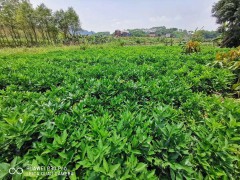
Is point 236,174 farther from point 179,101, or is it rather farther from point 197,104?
point 179,101

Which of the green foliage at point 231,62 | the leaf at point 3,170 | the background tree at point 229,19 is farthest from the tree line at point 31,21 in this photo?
the leaf at point 3,170

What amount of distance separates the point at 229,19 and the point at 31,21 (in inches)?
1401

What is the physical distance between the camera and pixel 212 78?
13.6 feet

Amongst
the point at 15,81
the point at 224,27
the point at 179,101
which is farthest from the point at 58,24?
the point at 179,101

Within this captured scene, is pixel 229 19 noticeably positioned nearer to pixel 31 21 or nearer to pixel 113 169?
pixel 113 169

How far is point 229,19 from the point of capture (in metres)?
21.4

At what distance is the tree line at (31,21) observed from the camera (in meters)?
29.1

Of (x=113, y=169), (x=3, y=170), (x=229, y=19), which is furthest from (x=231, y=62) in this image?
→ (x=229, y=19)

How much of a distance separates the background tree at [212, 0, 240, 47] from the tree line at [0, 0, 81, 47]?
30301 mm

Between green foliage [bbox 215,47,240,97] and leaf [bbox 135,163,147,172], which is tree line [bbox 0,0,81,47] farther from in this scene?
leaf [bbox 135,163,147,172]

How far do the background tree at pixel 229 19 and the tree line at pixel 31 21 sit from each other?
30301 mm

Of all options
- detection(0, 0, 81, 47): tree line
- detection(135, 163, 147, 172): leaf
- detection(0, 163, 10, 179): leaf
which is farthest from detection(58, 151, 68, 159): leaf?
detection(0, 0, 81, 47): tree line

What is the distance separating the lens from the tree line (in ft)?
95.6

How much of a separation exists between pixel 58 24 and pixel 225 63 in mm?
41421
